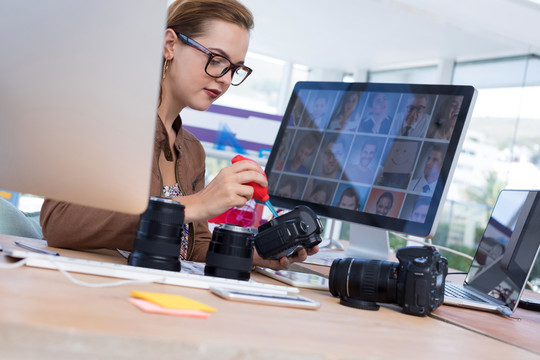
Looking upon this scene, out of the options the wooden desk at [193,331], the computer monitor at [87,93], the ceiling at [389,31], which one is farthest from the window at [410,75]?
the computer monitor at [87,93]

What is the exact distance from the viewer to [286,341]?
611 mm

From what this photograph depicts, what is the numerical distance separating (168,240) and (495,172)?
593cm

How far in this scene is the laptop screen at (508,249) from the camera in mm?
1230

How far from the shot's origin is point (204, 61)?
4.82 ft

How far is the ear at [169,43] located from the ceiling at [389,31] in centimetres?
422

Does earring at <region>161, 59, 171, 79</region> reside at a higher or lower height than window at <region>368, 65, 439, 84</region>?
lower

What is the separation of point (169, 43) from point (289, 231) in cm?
66

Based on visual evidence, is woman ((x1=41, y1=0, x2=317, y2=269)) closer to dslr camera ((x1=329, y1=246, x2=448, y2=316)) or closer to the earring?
the earring

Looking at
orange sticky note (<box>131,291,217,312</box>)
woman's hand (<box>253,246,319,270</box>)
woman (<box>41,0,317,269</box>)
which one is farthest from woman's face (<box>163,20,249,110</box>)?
orange sticky note (<box>131,291,217,312</box>)

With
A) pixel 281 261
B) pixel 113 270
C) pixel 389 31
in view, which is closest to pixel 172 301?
pixel 113 270

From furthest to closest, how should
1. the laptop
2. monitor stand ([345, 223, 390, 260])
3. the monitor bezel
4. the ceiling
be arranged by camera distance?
the ceiling, monitor stand ([345, 223, 390, 260]), the monitor bezel, the laptop

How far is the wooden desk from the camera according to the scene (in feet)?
1.61

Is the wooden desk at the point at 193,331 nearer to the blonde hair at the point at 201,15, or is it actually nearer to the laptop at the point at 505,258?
the laptop at the point at 505,258

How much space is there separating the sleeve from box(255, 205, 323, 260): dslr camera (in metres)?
0.25
